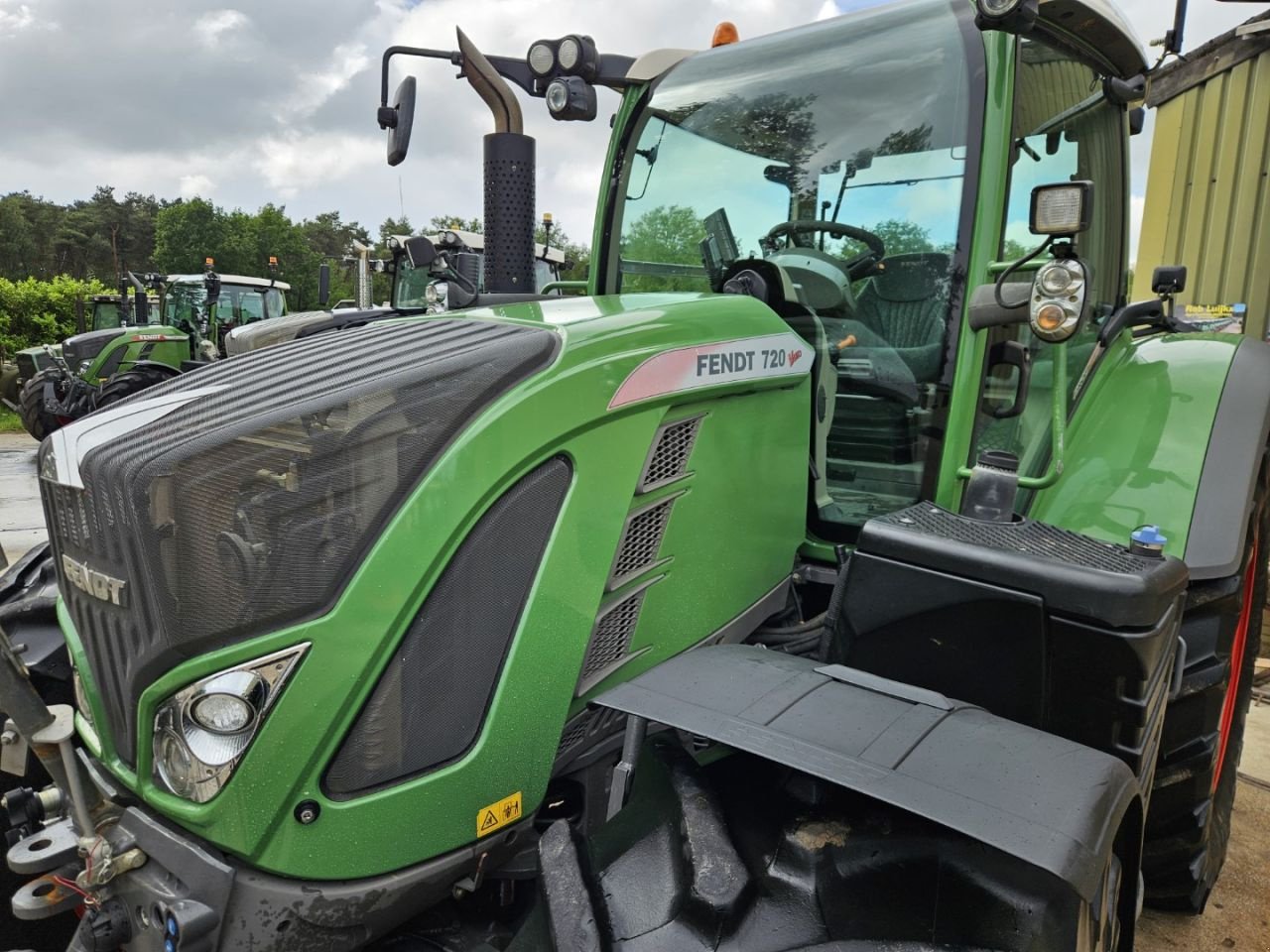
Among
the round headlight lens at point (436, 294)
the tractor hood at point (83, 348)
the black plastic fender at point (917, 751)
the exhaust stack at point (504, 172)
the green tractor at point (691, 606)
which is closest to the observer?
the black plastic fender at point (917, 751)

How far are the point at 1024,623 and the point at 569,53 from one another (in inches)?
69.2

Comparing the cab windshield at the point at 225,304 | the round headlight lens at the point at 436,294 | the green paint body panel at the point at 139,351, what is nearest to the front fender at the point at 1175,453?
the round headlight lens at the point at 436,294

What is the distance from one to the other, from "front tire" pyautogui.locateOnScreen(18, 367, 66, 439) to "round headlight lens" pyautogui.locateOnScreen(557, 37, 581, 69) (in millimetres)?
9162

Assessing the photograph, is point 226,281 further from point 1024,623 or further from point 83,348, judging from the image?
point 1024,623

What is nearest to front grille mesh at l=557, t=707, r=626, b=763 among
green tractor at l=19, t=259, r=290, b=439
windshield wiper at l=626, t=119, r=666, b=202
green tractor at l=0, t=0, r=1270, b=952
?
green tractor at l=0, t=0, r=1270, b=952

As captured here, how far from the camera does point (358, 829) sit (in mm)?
1256

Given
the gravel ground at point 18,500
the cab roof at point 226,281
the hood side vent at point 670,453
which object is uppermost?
the cab roof at point 226,281

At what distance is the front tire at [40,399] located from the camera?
31.0 ft

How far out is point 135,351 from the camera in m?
10.6

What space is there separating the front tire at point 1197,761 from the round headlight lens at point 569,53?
1.94m

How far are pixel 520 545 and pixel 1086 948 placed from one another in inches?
36.8

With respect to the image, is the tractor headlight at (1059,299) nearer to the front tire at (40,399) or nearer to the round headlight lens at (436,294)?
the round headlight lens at (436,294)

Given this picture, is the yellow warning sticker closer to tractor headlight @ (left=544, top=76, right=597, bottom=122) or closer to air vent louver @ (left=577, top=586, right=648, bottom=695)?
air vent louver @ (left=577, top=586, right=648, bottom=695)

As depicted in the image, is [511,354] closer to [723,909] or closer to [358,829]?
[358,829]
